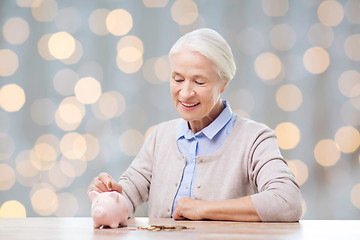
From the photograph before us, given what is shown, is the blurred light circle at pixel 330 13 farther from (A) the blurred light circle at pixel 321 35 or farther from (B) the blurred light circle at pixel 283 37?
(B) the blurred light circle at pixel 283 37

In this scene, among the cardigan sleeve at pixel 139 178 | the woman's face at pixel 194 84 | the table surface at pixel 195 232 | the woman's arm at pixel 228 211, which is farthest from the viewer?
the cardigan sleeve at pixel 139 178

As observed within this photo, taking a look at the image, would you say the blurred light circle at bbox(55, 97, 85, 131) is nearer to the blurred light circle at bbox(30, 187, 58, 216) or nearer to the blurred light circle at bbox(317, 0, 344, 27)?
the blurred light circle at bbox(30, 187, 58, 216)

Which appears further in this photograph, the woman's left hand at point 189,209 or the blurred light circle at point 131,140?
the blurred light circle at point 131,140

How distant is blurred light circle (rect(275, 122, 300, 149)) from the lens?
2340 mm

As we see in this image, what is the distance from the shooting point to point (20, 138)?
2.45 meters

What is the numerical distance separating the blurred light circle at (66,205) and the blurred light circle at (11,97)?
50 cm

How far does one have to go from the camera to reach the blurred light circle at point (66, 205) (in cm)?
240

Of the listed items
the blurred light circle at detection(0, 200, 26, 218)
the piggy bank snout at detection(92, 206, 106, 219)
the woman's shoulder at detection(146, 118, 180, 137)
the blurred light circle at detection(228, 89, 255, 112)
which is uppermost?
the blurred light circle at detection(228, 89, 255, 112)

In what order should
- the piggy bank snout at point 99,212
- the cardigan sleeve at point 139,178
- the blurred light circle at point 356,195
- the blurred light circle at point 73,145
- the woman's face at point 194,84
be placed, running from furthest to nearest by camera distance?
the blurred light circle at point 73,145 → the blurred light circle at point 356,195 → the cardigan sleeve at point 139,178 → the woman's face at point 194,84 → the piggy bank snout at point 99,212

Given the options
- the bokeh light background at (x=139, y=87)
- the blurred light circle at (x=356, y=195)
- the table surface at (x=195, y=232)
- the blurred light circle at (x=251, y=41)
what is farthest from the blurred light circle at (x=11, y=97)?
the blurred light circle at (x=356, y=195)

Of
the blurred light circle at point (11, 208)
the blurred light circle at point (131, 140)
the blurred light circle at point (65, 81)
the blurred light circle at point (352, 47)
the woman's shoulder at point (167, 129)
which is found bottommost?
the blurred light circle at point (11, 208)

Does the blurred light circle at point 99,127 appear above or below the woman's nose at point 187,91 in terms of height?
below

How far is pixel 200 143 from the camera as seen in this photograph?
65.0 inches

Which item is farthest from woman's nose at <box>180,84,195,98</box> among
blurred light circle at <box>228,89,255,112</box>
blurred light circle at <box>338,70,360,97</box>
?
blurred light circle at <box>338,70,360,97</box>
